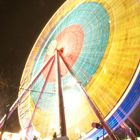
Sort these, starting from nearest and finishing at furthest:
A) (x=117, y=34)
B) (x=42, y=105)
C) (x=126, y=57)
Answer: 1. (x=126, y=57)
2. (x=117, y=34)
3. (x=42, y=105)

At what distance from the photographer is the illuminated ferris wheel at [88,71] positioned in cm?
1469

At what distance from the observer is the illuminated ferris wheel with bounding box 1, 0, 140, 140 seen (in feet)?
48.2

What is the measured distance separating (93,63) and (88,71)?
62cm

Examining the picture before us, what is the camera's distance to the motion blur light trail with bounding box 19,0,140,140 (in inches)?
579

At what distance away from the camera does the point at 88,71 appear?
18188mm

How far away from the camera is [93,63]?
1789 centimetres

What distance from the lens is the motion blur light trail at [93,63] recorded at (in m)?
14.7

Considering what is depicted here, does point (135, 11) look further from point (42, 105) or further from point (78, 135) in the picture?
point (42, 105)

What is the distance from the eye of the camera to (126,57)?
50.7ft

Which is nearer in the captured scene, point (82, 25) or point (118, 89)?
point (118, 89)

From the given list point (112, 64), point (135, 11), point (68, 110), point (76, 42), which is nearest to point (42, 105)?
point (68, 110)

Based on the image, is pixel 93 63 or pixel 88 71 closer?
pixel 93 63

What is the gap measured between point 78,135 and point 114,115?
3.45 metres

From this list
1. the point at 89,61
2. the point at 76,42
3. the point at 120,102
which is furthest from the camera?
the point at 76,42
